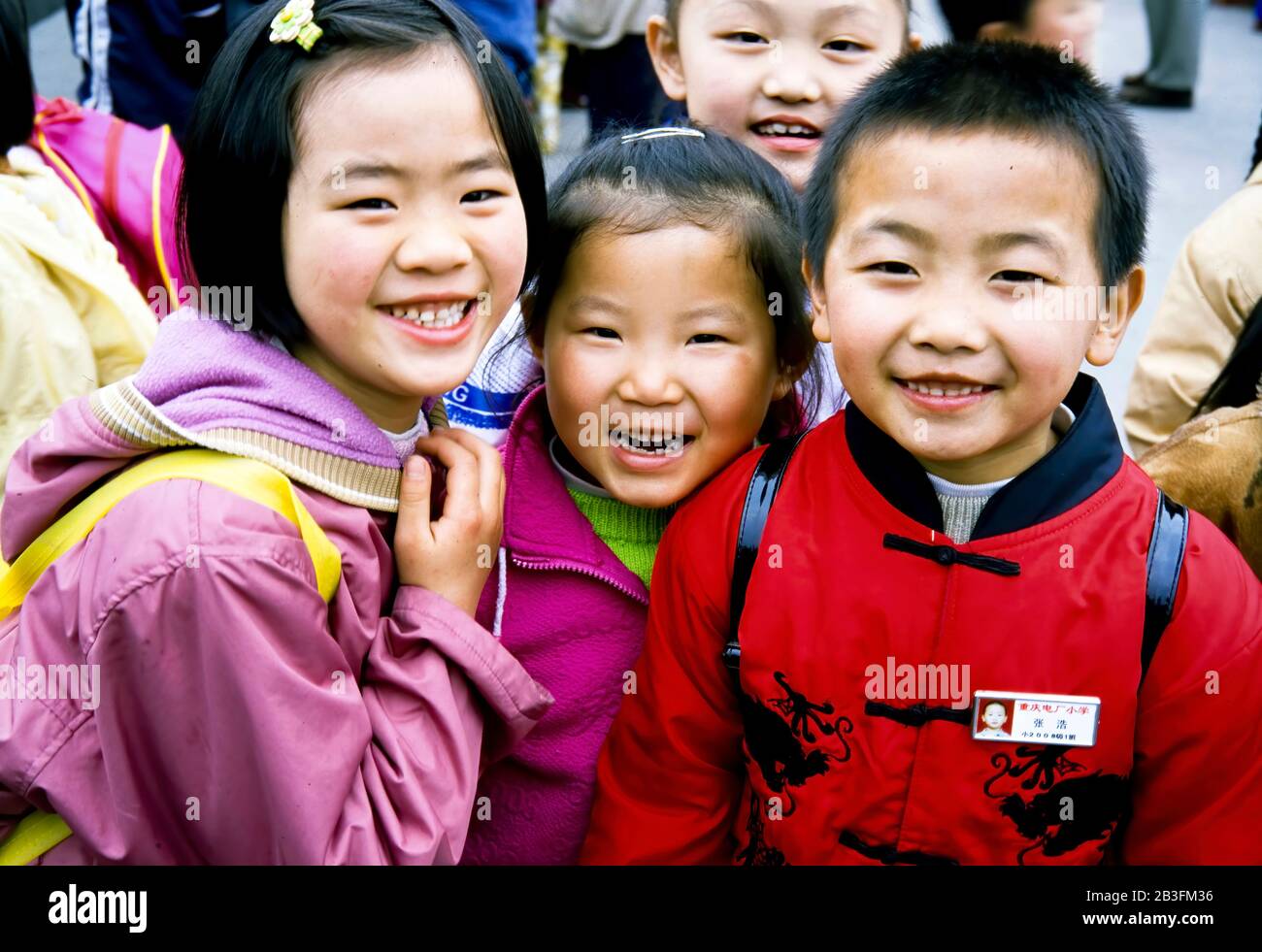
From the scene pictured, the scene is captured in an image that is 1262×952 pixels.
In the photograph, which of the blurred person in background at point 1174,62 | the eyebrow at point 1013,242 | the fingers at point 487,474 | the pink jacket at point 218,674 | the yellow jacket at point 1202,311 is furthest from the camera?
the blurred person in background at point 1174,62

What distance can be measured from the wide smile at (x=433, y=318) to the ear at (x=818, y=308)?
0.47 m

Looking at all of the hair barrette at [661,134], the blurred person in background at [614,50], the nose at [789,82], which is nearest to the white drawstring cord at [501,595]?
the hair barrette at [661,134]

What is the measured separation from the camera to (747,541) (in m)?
1.77

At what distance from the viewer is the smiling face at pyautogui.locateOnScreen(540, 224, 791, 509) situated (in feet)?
6.16

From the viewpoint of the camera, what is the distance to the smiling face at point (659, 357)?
188 centimetres

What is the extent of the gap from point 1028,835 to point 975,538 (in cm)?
39

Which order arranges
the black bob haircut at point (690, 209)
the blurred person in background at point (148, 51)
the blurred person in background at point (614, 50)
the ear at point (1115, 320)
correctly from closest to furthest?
the ear at point (1115, 320) → the black bob haircut at point (690, 209) → the blurred person in background at point (148, 51) → the blurred person in background at point (614, 50)

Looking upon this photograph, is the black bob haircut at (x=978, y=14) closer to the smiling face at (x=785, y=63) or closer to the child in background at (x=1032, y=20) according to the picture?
the child in background at (x=1032, y=20)

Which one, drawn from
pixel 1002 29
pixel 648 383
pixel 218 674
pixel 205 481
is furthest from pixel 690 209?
pixel 1002 29

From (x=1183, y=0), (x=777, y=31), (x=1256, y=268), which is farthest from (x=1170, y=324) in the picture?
(x=1183, y=0)

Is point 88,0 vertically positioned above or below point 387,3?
below

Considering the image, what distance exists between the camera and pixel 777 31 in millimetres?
2432

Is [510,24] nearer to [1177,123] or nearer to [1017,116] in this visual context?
[1017,116]
